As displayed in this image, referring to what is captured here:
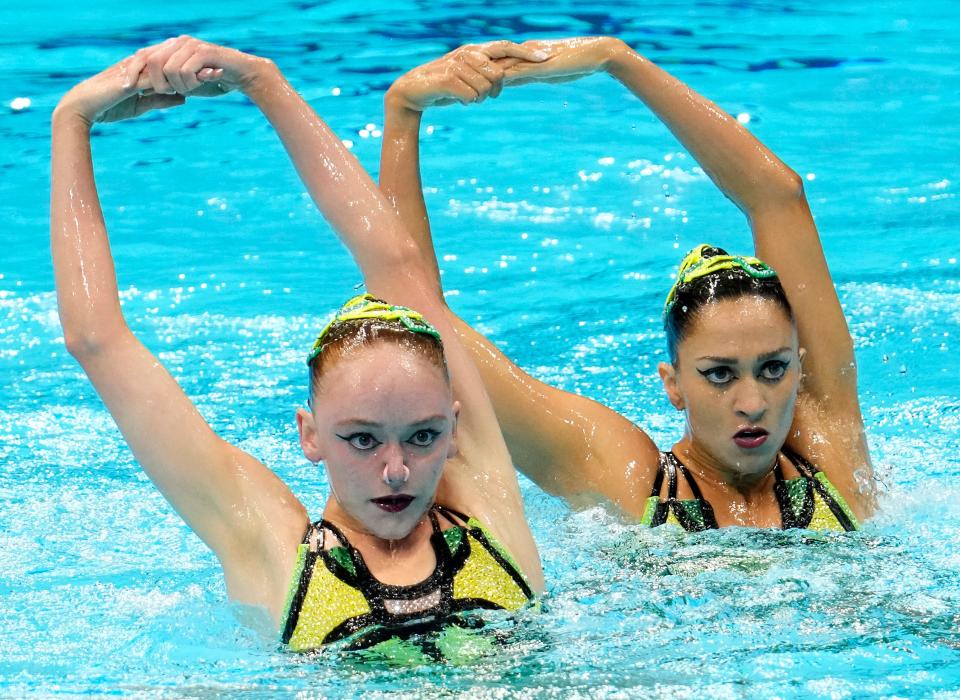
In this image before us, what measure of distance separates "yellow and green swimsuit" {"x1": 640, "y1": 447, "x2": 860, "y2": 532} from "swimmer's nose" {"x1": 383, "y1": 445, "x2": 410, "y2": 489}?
1.27m

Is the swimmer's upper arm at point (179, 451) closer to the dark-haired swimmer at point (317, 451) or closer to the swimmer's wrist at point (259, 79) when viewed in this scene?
the dark-haired swimmer at point (317, 451)

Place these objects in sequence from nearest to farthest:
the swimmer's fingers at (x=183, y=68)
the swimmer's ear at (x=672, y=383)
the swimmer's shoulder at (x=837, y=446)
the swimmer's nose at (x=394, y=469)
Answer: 1. the swimmer's nose at (x=394, y=469)
2. the swimmer's fingers at (x=183, y=68)
3. the swimmer's ear at (x=672, y=383)
4. the swimmer's shoulder at (x=837, y=446)

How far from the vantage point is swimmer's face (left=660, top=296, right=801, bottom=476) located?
4473 mm

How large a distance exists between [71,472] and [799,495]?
299 centimetres

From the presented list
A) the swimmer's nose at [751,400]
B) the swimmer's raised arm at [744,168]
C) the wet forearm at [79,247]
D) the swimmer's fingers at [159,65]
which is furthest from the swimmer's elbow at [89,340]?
the swimmer's nose at [751,400]

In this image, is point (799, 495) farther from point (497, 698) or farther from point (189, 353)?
point (189, 353)

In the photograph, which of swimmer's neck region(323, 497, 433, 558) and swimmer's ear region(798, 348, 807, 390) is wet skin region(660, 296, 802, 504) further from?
swimmer's neck region(323, 497, 433, 558)

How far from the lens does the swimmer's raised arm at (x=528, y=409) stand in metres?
4.65

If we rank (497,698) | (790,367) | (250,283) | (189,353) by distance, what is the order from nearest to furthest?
(497,698), (790,367), (189,353), (250,283)

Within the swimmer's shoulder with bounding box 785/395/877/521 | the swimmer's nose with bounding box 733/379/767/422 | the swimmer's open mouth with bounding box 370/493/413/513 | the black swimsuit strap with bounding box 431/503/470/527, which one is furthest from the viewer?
the swimmer's shoulder with bounding box 785/395/877/521

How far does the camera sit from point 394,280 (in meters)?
4.26

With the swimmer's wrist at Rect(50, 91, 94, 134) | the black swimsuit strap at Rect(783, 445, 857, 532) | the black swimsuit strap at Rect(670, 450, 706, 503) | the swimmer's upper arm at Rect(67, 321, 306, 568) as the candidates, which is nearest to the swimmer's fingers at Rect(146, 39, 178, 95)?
the swimmer's wrist at Rect(50, 91, 94, 134)

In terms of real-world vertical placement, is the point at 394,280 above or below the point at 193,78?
below

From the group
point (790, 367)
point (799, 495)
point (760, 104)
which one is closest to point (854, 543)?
point (799, 495)
